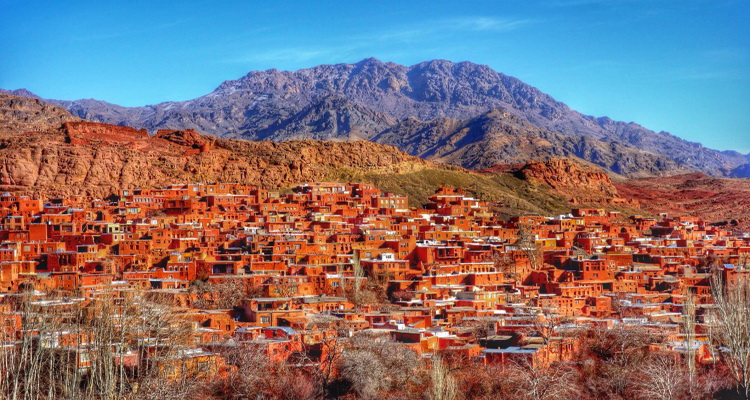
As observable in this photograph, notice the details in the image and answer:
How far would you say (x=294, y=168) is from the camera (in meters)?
78.1

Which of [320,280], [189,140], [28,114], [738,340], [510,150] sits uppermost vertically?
[28,114]

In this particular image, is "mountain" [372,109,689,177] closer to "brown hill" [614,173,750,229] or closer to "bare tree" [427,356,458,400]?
"brown hill" [614,173,750,229]

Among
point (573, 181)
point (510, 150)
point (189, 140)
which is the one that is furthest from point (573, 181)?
point (510, 150)

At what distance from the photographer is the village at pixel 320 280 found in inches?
1361

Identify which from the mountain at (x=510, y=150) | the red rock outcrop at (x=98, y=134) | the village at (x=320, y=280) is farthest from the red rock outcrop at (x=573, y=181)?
the mountain at (x=510, y=150)

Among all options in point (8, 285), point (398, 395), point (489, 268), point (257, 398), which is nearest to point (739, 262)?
point (489, 268)

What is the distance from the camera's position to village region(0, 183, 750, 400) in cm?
3456

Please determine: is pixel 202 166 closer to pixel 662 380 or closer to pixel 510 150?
pixel 662 380

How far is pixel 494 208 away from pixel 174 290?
40.4m

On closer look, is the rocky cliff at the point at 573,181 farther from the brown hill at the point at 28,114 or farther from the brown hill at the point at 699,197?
the brown hill at the point at 28,114

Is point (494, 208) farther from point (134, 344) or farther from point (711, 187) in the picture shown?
point (711, 187)

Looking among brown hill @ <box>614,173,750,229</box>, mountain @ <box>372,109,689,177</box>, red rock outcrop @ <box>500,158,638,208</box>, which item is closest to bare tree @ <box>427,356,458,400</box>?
red rock outcrop @ <box>500,158,638,208</box>

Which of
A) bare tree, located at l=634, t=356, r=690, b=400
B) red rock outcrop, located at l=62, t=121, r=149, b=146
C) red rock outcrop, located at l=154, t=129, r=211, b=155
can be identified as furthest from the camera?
red rock outcrop, located at l=154, t=129, r=211, b=155

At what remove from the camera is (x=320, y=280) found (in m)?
47.4
